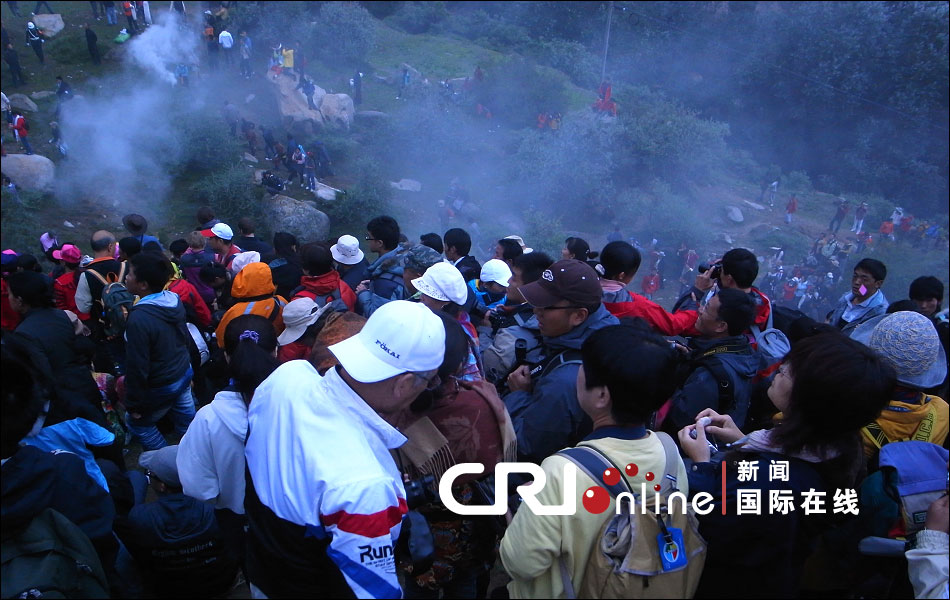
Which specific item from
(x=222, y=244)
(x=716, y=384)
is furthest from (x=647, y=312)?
(x=222, y=244)

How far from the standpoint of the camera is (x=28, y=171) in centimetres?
1250

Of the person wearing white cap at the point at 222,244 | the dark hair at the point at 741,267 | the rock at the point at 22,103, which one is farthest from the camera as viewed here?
the rock at the point at 22,103

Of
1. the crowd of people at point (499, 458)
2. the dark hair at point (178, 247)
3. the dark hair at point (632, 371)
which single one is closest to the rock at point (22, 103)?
the dark hair at point (178, 247)

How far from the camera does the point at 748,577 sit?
6.80ft

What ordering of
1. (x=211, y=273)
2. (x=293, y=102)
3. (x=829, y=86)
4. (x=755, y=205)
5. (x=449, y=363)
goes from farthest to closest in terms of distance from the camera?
1. (x=829, y=86)
2. (x=755, y=205)
3. (x=293, y=102)
4. (x=211, y=273)
5. (x=449, y=363)

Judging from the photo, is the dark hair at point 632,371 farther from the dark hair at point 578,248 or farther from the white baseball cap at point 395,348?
the dark hair at point 578,248

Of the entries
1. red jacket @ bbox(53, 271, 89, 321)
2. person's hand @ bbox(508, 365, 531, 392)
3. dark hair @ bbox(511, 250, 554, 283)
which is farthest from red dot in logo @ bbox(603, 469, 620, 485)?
red jacket @ bbox(53, 271, 89, 321)

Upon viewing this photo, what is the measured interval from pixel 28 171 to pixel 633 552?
15.2 meters

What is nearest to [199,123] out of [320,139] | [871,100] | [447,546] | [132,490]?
[320,139]

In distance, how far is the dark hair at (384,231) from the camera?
5.20 m

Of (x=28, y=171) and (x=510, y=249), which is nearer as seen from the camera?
(x=510, y=249)

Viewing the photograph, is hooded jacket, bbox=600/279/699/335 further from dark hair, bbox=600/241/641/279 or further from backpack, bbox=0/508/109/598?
backpack, bbox=0/508/109/598

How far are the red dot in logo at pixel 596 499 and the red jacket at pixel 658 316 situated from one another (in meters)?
2.23

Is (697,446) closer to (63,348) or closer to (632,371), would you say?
(632,371)
